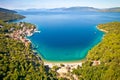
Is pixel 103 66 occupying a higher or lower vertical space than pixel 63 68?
higher

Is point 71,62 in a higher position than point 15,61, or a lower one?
lower

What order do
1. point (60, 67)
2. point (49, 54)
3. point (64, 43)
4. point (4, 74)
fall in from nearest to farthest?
1. point (4, 74)
2. point (60, 67)
3. point (49, 54)
4. point (64, 43)

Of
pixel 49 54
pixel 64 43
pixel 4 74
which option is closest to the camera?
pixel 4 74

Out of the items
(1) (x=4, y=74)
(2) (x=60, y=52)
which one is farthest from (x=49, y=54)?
(1) (x=4, y=74)

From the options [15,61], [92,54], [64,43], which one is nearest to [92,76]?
[92,54]

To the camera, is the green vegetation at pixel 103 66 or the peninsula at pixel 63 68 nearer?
the peninsula at pixel 63 68

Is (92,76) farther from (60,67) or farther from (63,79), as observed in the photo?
(60,67)

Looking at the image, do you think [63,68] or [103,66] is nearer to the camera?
[103,66]

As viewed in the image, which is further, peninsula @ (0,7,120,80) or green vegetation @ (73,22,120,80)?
green vegetation @ (73,22,120,80)

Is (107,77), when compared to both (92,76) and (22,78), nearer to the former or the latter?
(92,76)

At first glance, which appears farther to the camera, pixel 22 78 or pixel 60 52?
pixel 60 52
